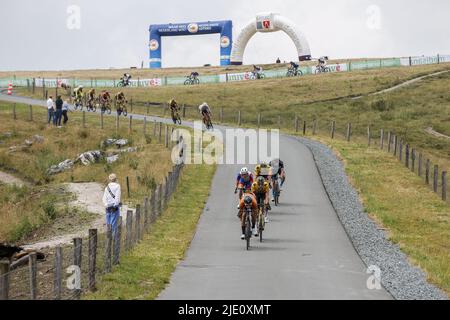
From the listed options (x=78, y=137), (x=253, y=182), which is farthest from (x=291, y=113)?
(x=253, y=182)

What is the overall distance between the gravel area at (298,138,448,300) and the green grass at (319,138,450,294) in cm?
31

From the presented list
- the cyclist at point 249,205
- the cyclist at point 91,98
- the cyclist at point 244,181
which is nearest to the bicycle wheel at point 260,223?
the cyclist at point 249,205

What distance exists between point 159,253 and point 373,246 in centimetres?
543

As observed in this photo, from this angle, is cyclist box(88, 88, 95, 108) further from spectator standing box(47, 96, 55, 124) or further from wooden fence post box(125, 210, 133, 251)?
wooden fence post box(125, 210, 133, 251)

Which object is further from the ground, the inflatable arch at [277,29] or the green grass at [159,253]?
the inflatable arch at [277,29]

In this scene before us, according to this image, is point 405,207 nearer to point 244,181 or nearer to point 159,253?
point 244,181

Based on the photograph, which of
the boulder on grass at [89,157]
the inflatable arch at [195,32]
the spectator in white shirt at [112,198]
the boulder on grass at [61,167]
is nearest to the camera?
the spectator in white shirt at [112,198]

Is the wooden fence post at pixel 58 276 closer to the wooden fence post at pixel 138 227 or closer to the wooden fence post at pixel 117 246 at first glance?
the wooden fence post at pixel 117 246

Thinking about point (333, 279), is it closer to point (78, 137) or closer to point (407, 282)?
point (407, 282)

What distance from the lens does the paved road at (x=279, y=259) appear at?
18.4 metres

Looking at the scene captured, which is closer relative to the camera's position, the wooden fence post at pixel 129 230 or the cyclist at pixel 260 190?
the wooden fence post at pixel 129 230

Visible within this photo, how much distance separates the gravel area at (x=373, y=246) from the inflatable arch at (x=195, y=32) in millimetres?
71777

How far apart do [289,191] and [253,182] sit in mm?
8647
